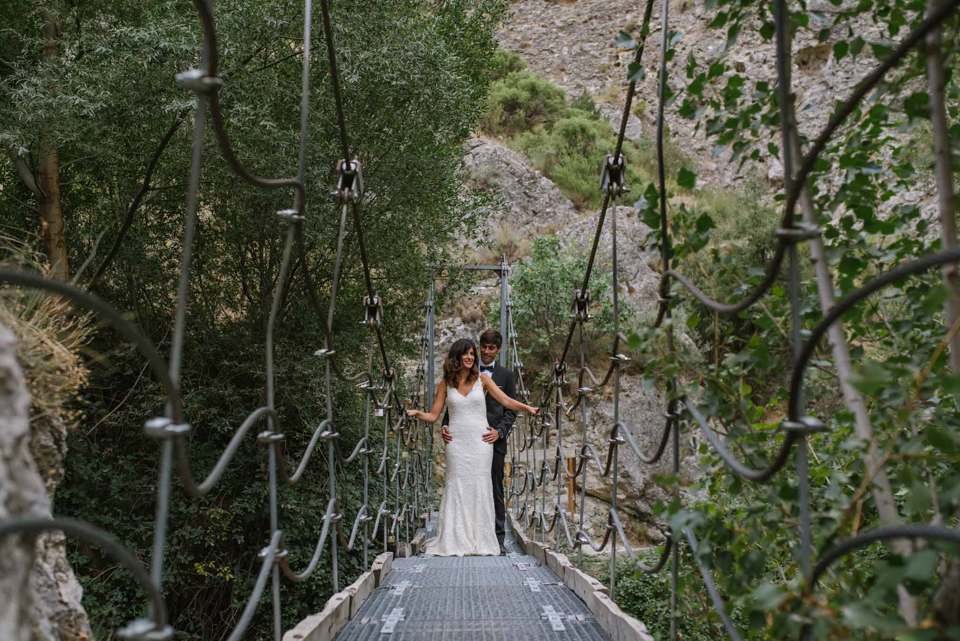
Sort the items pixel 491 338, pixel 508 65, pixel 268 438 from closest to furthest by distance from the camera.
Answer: pixel 268 438 → pixel 491 338 → pixel 508 65

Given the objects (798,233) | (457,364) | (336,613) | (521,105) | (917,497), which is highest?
(521,105)

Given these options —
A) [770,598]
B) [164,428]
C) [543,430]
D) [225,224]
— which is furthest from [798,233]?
[225,224]

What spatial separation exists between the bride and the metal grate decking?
52.7 inches

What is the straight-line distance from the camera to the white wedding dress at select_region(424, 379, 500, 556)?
449 centimetres

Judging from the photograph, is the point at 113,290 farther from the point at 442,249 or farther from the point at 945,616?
the point at 945,616

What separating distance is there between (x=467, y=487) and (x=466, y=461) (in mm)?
173

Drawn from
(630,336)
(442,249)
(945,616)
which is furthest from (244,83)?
(945,616)

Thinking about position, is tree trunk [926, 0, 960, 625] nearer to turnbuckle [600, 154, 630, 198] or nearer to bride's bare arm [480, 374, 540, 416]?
turnbuckle [600, 154, 630, 198]

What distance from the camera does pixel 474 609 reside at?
226cm

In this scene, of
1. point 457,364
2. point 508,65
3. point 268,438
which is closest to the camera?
point 268,438

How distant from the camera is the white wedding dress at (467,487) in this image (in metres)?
4.49

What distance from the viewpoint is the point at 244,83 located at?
16.2 feet

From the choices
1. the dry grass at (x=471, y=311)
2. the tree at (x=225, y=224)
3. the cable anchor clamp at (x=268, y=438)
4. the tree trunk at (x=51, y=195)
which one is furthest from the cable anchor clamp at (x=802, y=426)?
the dry grass at (x=471, y=311)

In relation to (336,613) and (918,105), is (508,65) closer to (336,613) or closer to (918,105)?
(336,613)
